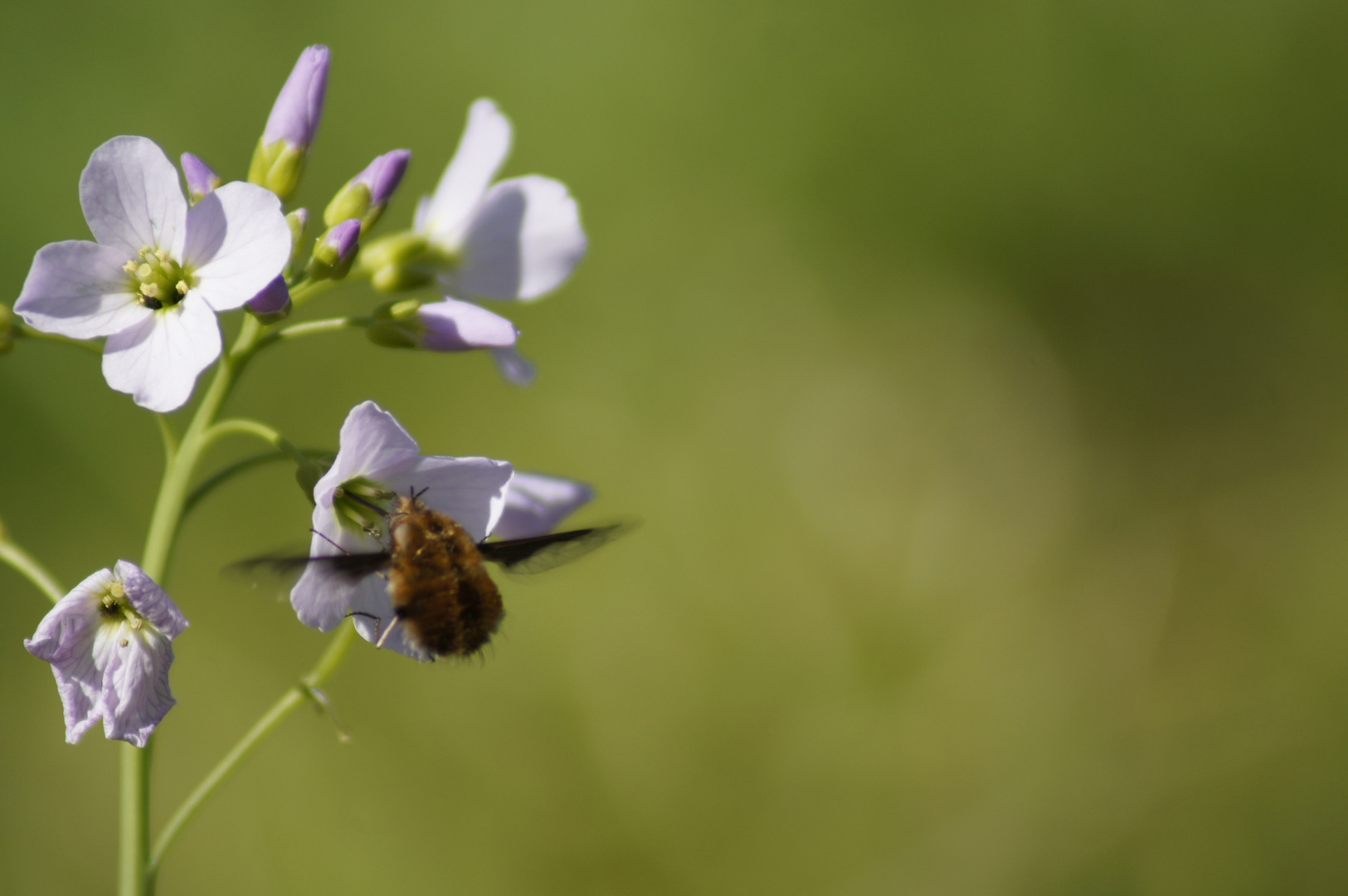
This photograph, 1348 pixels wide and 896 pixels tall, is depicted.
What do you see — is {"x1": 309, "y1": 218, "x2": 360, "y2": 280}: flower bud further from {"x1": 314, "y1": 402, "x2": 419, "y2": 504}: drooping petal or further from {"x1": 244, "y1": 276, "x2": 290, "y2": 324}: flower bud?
{"x1": 314, "y1": 402, "x2": 419, "y2": 504}: drooping petal

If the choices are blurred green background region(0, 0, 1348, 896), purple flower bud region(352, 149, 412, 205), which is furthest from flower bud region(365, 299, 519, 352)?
blurred green background region(0, 0, 1348, 896)

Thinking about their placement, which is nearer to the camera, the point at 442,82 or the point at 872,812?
the point at 872,812

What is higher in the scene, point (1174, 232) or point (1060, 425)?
point (1174, 232)

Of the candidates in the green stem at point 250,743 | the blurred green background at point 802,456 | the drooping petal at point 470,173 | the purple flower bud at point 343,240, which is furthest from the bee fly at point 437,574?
the blurred green background at point 802,456

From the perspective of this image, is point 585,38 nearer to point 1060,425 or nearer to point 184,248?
point 1060,425

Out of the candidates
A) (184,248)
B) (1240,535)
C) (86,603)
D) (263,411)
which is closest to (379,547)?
(86,603)

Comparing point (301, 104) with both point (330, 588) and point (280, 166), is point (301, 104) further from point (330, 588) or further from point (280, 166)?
point (330, 588)

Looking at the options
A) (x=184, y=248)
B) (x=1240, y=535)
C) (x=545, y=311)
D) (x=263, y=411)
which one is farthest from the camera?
(x=545, y=311)
